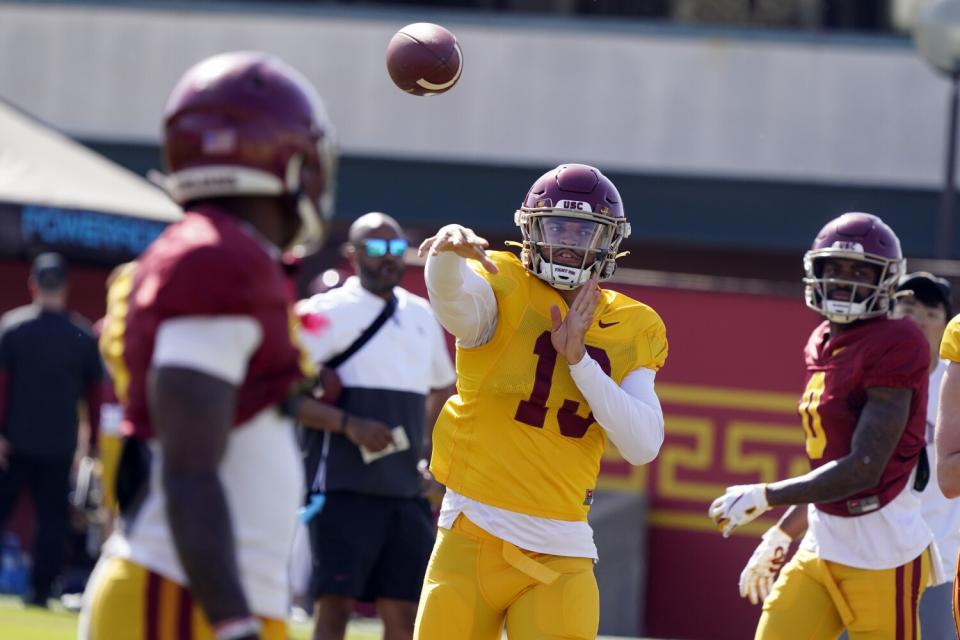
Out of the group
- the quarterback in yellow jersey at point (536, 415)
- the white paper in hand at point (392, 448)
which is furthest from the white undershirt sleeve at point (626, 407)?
the white paper in hand at point (392, 448)

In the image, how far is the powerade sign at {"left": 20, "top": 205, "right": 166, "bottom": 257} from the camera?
408 inches

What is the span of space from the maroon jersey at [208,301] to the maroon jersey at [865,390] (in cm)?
238

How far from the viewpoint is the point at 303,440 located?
6.75 meters

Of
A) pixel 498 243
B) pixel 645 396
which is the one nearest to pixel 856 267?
pixel 645 396

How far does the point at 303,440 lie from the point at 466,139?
934 cm

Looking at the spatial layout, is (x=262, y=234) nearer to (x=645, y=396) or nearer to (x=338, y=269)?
(x=645, y=396)

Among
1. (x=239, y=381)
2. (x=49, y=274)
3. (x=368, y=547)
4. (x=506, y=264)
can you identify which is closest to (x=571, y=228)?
(x=506, y=264)

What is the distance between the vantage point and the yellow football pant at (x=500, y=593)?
4.34 metres

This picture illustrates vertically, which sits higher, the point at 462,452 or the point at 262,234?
the point at 262,234

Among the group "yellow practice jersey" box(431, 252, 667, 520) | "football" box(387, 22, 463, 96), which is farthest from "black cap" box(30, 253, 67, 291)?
"yellow practice jersey" box(431, 252, 667, 520)

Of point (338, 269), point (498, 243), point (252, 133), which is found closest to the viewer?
point (252, 133)

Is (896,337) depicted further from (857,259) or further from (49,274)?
(49,274)

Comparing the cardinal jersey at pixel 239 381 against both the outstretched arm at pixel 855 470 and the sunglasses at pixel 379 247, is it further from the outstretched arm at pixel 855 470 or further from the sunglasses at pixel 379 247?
the sunglasses at pixel 379 247

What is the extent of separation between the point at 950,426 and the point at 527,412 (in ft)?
4.17
